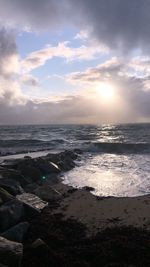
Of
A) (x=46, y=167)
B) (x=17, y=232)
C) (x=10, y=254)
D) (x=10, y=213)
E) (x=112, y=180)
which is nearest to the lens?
(x=10, y=254)

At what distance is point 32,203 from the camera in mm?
10586

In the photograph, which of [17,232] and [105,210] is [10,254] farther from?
[105,210]

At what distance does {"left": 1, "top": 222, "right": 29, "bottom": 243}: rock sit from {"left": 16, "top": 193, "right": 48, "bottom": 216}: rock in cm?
146

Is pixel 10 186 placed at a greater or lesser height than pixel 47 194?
greater

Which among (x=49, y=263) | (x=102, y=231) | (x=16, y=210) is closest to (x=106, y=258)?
(x=49, y=263)

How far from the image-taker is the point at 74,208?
1119cm

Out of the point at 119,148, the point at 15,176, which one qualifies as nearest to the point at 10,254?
the point at 15,176

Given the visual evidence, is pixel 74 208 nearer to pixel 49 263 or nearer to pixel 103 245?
pixel 103 245

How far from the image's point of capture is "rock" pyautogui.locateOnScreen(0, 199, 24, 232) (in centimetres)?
806

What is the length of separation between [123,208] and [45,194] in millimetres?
2825

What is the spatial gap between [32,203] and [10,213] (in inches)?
87.3

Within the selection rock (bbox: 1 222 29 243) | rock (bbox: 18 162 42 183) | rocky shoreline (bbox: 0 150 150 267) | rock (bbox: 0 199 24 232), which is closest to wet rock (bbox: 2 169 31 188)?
rocky shoreline (bbox: 0 150 150 267)

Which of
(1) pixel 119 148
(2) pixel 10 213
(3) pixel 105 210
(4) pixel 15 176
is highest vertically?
(2) pixel 10 213

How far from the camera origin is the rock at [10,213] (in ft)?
26.5
